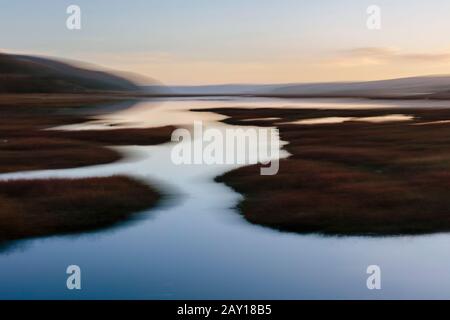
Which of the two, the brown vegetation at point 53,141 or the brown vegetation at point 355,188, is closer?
the brown vegetation at point 355,188

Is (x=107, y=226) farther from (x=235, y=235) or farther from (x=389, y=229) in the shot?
(x=389, y=229)

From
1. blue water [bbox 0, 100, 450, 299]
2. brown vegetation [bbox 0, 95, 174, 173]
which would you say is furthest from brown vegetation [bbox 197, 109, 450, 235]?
brown vegetation [bbox 0, 95, 174, 173]

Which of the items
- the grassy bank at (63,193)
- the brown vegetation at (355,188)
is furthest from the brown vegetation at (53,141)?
the brown vegetation at (355,188)

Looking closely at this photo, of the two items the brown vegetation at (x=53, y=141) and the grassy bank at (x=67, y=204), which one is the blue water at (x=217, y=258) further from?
the brown vegetation at (x=53, y=141)

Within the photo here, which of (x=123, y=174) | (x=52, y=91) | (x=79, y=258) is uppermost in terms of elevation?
(x=52, y=91)

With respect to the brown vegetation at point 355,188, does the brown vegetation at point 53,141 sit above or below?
above

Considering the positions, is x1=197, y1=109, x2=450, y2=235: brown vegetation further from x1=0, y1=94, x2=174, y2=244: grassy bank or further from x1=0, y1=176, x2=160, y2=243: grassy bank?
x1=0, y1=94, x2=174, y2=244: grassy bank

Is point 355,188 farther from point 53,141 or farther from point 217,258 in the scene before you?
point 53,141

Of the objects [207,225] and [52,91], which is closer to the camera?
[207,225]
